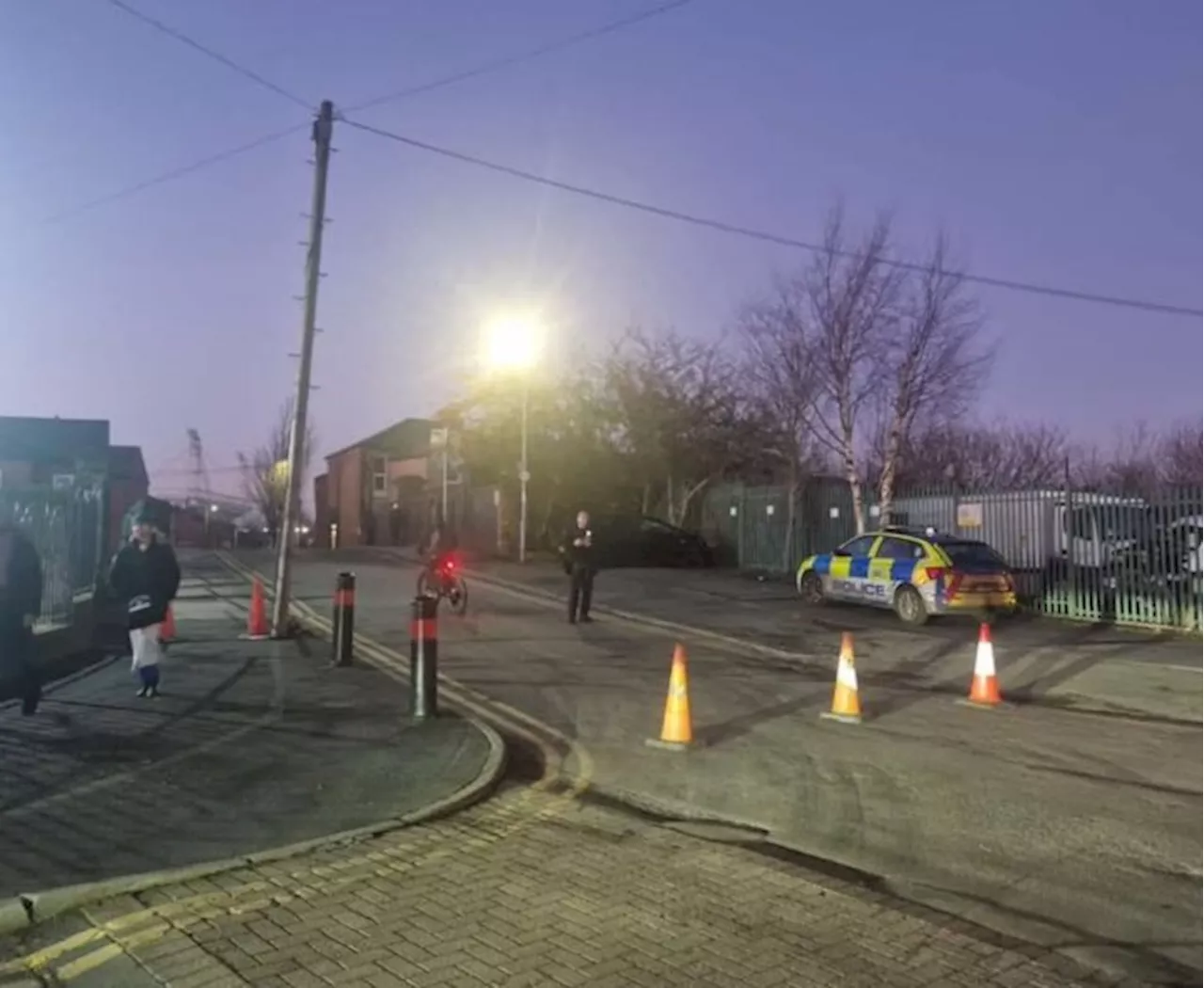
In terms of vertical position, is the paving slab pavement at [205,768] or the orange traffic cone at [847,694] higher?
the orange traffic cone at [847,694]

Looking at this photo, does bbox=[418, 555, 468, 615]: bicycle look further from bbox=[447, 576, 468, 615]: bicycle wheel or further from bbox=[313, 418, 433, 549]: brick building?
bbox=[313, 418, 433, 549]: brick building

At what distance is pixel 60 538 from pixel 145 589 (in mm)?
5415

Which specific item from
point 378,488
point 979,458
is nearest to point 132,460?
point 378,488

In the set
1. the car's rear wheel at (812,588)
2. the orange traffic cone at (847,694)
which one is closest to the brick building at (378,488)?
the car's rear wheel at (812,588)

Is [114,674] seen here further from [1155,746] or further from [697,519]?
[697,519]

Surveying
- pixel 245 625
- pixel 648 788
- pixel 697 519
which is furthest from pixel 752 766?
pixel 697 519

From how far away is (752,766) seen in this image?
852 cm

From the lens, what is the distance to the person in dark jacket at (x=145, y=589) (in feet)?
35.4

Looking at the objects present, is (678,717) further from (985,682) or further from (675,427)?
(675,427)

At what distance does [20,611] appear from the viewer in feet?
32.4

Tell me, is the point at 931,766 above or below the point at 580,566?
below

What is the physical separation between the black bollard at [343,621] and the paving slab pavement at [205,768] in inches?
29.8

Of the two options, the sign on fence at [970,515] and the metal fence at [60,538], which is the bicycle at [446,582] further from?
the sign on fence at [970,515]

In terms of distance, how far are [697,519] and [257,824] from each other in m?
29.7
